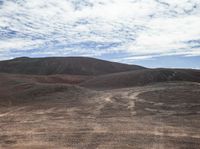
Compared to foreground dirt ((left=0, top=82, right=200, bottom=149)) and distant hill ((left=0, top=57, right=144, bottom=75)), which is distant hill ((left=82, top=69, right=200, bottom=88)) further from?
distant hill ((left=0, top=57, right=144, bottom=75))

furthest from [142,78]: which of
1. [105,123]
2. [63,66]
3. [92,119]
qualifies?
[63,66]

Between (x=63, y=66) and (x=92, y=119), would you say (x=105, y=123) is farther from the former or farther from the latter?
(x=63, y=66)

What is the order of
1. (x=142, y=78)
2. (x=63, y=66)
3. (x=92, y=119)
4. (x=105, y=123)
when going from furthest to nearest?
(x=63, y=66)
(x=142, y=78)
(x=92, y=119)
(x=105, y=123)

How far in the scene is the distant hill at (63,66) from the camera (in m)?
79.9

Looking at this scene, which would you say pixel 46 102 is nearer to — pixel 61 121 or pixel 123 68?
pixel 61 121

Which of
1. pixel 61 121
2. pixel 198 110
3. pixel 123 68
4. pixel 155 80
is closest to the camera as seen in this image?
pixel 61 121

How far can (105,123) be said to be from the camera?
693 inches

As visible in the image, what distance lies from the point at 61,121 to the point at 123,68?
218 ft

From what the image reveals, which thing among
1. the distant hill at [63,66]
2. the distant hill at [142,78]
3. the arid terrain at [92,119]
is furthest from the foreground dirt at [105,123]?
the distant hill at [63,66]

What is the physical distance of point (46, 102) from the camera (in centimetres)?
2744

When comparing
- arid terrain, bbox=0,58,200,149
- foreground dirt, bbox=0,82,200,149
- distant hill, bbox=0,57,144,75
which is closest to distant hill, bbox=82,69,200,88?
arid terrain, bbox=0,58,200,149

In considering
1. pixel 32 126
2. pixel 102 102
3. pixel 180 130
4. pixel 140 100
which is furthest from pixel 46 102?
pixel 180 130

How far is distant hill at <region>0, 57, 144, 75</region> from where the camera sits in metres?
79.9

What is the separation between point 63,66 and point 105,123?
214 feet
